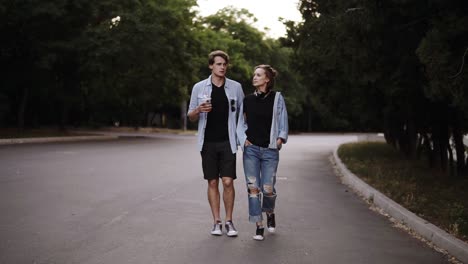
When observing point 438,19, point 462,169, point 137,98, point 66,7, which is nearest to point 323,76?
point 462,169

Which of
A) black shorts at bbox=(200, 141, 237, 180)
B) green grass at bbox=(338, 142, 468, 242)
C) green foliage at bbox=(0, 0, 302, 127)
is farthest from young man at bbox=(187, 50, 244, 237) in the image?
green foliage at bbox=(0, 0, 302, 127)

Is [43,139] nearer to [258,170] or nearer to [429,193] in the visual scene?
[429,193]

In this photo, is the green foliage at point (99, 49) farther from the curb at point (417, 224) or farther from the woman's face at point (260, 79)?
the woman's face at point (260, 79)

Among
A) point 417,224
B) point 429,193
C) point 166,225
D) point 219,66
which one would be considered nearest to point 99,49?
point 429,193

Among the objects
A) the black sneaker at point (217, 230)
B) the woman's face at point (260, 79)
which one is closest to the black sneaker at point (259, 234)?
the black sneaker at point (217, 230)

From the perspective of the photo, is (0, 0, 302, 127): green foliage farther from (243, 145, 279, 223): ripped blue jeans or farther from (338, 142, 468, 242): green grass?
(243, 145, 279, 223): ripped blue jeans

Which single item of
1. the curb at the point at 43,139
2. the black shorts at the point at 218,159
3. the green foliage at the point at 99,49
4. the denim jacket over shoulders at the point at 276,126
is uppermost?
the green foliage at the point at 99,49

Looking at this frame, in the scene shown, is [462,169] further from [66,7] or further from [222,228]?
[66,7]

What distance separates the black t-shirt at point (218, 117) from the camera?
5.60 metres

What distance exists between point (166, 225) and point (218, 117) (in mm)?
1596

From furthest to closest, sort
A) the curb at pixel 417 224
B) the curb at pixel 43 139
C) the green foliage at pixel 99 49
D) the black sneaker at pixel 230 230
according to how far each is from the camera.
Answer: the green foliage at pixel 99 49 < the curb at pixel 43 139 < the black sneaker at pixel 230 230 < the curb at pixel 417 224

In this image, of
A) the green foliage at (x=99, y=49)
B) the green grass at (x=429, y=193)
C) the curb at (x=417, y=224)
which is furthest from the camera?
→ the green foliage at (x=99, y=49)

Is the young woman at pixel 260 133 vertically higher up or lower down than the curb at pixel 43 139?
higher up

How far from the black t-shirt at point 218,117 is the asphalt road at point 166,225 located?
1.13 metres
